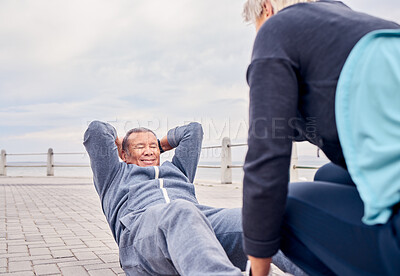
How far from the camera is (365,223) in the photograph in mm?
1049

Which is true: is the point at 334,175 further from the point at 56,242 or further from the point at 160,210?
the point at 56,242

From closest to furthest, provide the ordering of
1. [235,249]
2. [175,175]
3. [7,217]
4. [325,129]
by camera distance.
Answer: [325,129] → [235,249] → [175,175] → [7,217]

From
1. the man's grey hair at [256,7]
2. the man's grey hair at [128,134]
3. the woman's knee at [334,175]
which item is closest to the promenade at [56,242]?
the man's grey hair at [128,134]

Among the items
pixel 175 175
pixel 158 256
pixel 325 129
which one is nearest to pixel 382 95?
pixel 325 129

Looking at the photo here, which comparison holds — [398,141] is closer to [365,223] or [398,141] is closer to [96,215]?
[365,223]

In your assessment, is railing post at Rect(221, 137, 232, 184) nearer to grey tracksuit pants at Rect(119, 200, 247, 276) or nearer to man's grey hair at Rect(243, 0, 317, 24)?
grey tracksuit pants at Rect(119, 200, 247, 276)

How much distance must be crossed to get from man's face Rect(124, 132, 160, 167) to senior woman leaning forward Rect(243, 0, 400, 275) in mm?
2006

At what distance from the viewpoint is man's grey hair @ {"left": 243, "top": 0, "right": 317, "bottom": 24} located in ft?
4.51

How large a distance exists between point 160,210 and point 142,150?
4.21ft

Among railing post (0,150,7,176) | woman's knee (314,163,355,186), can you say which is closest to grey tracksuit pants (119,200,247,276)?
woman's knee (314,163,355,186)

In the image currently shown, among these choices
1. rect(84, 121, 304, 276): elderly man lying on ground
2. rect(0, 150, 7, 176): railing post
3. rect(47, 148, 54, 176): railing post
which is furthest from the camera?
rect(0, 150, 7, 176): railing post

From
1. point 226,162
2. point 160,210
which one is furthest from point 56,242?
point 226,162

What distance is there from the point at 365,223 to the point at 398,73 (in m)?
0.39

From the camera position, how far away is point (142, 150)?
318 cm
